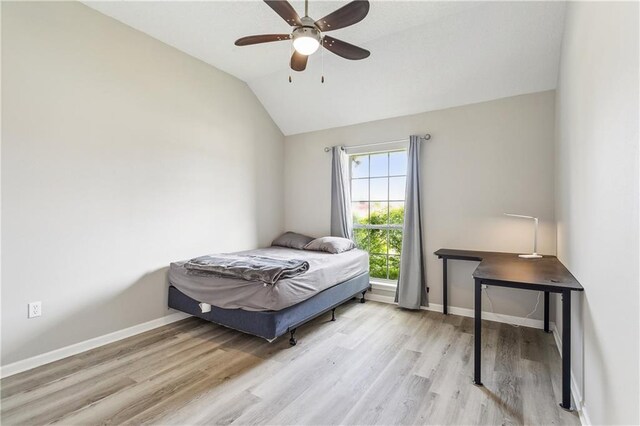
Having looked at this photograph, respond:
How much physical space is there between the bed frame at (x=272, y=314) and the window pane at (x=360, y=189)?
1325mm

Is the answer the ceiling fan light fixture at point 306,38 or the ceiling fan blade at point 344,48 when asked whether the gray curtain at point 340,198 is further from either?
the ceiling fan light fixture at point 306,38

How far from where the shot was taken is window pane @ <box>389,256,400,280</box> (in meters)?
4.21

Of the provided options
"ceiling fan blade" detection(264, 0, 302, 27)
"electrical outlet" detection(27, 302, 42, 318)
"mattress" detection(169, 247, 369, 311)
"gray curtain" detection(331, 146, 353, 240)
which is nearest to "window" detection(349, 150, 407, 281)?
"gray curtain" detection(331, 146, 353, 240)

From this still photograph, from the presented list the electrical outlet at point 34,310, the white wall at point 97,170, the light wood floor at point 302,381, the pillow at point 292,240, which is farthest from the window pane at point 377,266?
the electrical outlet at point 34,310

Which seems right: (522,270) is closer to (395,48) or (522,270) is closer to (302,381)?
(302,381)

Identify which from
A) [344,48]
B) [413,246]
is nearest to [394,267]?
[413,246]

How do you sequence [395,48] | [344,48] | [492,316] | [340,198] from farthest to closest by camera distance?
[340,198] < [492,316] < [395,48] < [344,48]

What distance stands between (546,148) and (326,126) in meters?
2.72

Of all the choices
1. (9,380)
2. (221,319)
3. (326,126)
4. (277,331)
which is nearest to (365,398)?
(277,331)

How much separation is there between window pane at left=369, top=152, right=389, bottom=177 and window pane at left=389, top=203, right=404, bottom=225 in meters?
0.46

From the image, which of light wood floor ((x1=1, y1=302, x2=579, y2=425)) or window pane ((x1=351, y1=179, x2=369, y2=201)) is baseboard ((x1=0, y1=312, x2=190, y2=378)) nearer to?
light wood floor ((x1=1, y1=302, x2=579, y2=425))

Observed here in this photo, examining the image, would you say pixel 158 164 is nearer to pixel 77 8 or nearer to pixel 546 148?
pixel 77 8

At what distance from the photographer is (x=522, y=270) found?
2.35 m

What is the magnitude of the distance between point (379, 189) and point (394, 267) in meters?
1.11
